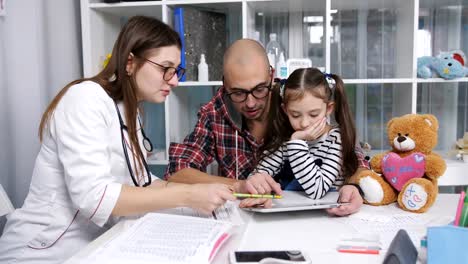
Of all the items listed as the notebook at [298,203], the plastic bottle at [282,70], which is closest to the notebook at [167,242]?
the notebook at [298,203]

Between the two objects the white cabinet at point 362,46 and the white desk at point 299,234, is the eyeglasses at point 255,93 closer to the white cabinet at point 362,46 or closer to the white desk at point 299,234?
the white desk at point 299,234

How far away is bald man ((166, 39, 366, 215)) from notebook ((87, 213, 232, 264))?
1.75ft

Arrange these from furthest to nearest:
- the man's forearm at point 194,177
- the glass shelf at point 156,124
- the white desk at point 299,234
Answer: the glass shelf at point 156,124 < the man's forearm at point 194,177 < the white desk at point 299,234

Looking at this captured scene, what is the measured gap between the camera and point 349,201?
3.52ft

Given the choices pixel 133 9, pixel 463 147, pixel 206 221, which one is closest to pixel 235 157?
pixel 206 221

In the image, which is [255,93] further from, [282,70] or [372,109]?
[372,109]

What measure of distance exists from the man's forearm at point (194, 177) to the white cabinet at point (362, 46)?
638mm

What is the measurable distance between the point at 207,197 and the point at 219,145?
660mm

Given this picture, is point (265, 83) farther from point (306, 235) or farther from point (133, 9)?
point (133, 9)

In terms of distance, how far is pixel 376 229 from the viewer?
3.10 ft

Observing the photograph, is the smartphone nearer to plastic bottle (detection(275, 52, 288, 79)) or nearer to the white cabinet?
plastic bottle (detection(275, 52, 288, 79))

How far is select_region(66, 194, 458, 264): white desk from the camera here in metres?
0.79

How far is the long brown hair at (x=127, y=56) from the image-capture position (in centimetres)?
118

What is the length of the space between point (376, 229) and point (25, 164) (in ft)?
4.16
